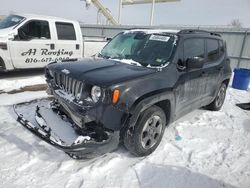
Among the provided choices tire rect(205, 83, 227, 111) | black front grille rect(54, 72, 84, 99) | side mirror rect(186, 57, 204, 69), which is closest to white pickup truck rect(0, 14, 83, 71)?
black front grille rect(54, 72, 84, 99)

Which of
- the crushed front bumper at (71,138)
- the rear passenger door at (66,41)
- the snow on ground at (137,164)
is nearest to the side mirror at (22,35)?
the rear passenger door at (66,41)

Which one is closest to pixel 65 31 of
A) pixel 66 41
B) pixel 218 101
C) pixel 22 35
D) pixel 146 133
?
pixel 66 41

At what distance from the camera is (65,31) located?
311 inches

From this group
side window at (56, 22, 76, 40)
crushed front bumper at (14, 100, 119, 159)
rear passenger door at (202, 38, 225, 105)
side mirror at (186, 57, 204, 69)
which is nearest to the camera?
crushed front bumper at (14, 100, 119, 159)

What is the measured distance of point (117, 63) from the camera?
11.8 ft

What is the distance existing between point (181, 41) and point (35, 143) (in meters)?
2.99

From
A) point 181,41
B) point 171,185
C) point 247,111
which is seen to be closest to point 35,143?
point 171,185

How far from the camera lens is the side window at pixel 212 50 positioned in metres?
4.68

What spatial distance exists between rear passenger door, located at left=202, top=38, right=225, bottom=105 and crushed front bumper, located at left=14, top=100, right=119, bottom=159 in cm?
275

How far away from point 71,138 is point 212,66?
341cm

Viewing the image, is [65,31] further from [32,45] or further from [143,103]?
[143,103]

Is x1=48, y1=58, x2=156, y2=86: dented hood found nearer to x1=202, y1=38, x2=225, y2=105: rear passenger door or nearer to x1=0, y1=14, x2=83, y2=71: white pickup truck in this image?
x1=202, y1=38, x2=225, y2=105: rear passenger door

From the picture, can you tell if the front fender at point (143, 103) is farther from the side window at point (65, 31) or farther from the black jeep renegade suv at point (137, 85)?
the side window at point (65, 31)

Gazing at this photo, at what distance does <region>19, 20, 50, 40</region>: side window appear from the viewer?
6.88 m
